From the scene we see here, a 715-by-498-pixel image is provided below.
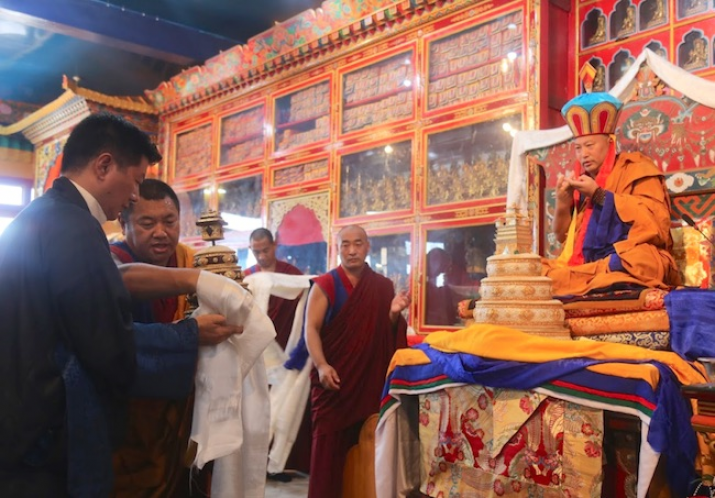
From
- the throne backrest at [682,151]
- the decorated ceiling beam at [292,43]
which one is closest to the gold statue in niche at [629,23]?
the throne backrest at [682,151]

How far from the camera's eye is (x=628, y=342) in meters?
2.59

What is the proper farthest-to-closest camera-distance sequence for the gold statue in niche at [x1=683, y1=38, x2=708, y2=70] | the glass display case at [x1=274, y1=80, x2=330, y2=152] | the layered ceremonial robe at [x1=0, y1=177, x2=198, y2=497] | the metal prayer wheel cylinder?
the glass display case at [x1=274, y1=80, x2=330, y2=152], the gold statue in niche at [x1=683, y1=38, x2=708, y2=70], the metal prayer wheel cylinder, the layered ceremonial robe at [x1=0, y1=177, x2=198, y2=497]

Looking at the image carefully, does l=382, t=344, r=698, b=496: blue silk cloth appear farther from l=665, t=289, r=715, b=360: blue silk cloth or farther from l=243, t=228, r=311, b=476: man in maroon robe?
l=243, t=228, r=311, b=476: man in maroon robe

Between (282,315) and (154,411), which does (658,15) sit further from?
(154,411)

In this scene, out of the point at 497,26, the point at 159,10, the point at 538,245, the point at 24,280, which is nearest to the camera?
the point at 24,280

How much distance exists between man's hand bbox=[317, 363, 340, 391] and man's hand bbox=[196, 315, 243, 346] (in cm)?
188

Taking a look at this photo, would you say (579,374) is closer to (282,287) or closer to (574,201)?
(574,201)

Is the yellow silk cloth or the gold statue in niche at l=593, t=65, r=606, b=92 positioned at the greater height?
the gold statue in niche at l=593, t=65, r=606, b=92

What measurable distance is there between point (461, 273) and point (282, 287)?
1.32 m

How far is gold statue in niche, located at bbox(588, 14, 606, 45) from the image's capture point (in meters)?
4.45

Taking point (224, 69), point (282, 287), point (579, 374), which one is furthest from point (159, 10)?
point (579, 374)

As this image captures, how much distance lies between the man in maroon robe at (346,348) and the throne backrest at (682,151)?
1505mm

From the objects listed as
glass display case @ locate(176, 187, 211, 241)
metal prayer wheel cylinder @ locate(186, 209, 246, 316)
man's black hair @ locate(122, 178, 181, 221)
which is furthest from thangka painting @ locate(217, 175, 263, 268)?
metal prayer wheel cylinder @ locate(186, 209, 246, 316)

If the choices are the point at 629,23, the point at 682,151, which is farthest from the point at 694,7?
the point at 682,151
